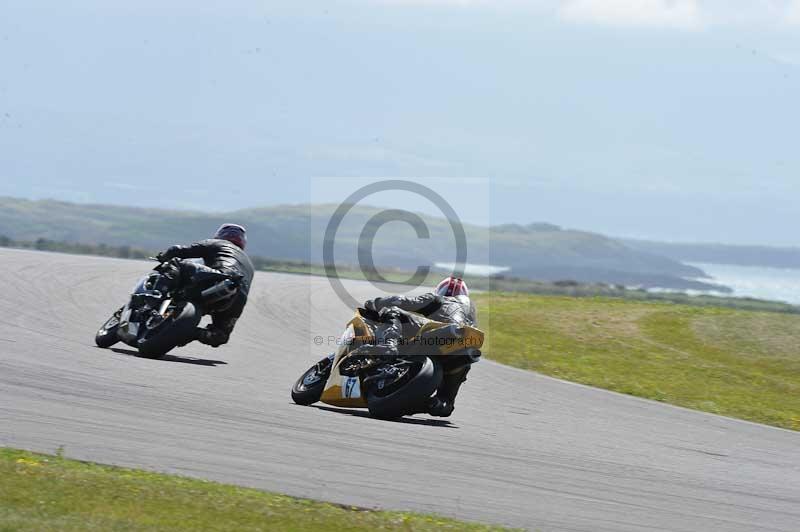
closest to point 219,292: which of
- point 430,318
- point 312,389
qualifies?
point 312,389

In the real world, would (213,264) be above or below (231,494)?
above

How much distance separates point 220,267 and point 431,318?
399 centimetres

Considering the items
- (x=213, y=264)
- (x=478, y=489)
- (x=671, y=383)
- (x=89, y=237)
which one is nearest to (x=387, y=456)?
(x=478, y=489)

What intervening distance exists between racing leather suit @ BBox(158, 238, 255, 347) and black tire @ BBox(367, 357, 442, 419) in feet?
12.3

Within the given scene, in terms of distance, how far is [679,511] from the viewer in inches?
342

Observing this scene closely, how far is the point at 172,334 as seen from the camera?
45.4 feet

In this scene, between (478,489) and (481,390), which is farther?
(481,390)

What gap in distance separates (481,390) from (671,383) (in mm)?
5077

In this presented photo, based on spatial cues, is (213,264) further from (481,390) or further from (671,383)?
(671,383)

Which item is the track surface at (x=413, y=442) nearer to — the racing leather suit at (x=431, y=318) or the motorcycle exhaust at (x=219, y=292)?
the racing leather suit at (x=431, y=318)

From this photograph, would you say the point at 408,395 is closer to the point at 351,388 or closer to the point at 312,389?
the point at 351,388

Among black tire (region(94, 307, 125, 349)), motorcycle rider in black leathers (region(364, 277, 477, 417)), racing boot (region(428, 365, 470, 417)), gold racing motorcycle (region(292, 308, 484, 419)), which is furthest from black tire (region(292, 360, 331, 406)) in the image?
black tire (region(94, 307, 125, 349))

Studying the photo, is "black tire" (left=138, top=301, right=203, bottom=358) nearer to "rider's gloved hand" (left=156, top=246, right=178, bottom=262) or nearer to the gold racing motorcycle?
"rider's gloved hand" (left=156, top=246, right=178, bottom=262)

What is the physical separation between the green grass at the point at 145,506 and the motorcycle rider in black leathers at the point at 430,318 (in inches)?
142
